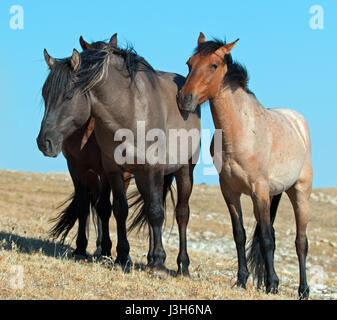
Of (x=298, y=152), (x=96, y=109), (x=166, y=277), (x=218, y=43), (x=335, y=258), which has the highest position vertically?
(x=218, y=43)

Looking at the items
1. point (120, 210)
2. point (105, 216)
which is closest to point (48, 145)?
point (120, 210)

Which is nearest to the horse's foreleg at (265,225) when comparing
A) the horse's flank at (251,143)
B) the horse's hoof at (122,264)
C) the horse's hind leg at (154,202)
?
the horse's flank at (251,143)

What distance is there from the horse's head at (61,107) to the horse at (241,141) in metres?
1.27

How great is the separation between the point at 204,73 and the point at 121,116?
1.16m

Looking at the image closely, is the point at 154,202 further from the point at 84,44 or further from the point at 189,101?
the point at 84,44

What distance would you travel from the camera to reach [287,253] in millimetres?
16562

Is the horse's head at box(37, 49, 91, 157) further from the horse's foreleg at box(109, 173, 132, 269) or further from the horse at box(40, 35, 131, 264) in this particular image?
the horse at box(40, 35, 131, 264)

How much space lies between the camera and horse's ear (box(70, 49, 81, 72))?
20.6 feet

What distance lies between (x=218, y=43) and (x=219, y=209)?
1661cm

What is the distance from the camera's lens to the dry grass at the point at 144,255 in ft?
18.3

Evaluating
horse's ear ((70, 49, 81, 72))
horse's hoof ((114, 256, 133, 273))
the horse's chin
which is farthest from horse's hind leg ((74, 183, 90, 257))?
horse's ear ((70, 49, 81, 72))

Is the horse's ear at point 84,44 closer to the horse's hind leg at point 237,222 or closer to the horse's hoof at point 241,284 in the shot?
the horse's hind leg at point 237,222

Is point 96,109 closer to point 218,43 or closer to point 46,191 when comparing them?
point 218,43
